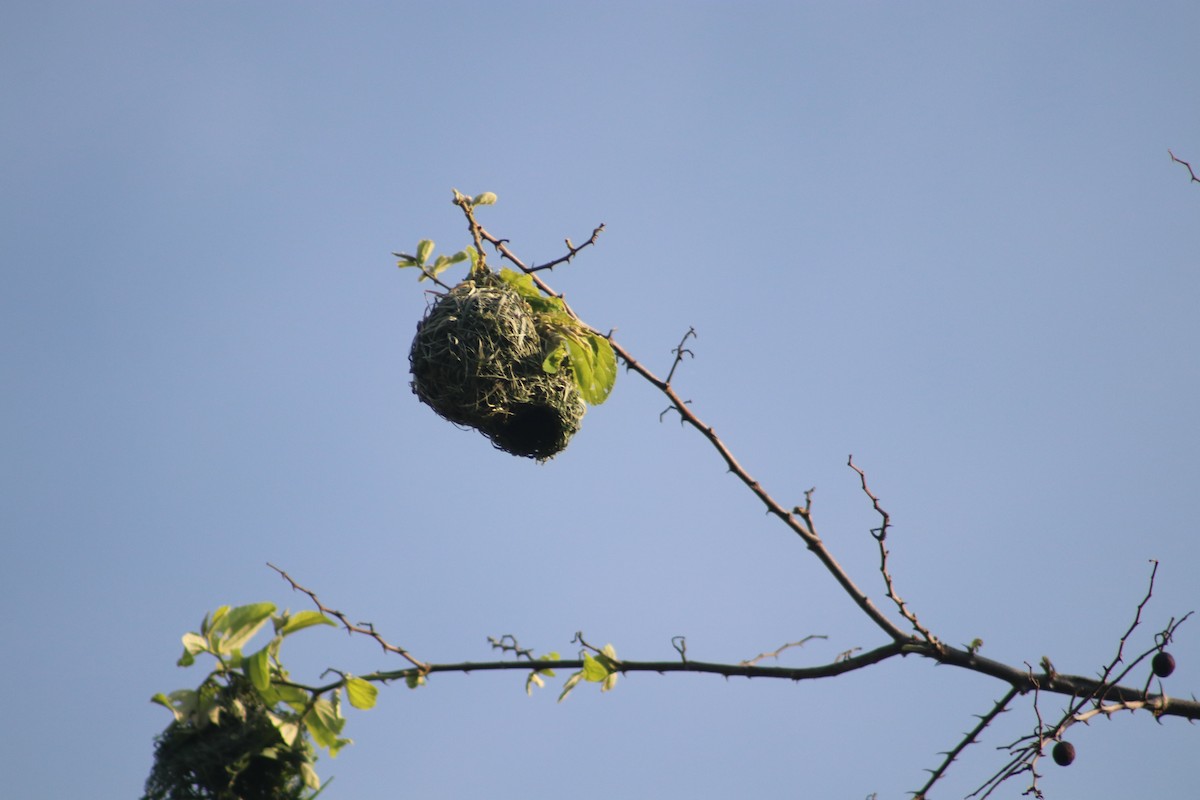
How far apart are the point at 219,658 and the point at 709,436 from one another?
1009 mm

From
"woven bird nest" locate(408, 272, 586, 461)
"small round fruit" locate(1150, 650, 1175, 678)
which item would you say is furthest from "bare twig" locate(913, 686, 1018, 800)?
"woven bird nest" locate(408, 272, 586, 461)

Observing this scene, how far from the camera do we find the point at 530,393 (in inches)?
139

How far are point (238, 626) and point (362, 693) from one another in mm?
241

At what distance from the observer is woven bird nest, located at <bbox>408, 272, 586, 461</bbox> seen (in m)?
3.45

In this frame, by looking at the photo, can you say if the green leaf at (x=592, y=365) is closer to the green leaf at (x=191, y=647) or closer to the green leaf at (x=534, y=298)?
the green leaf at (x=534, y=298)

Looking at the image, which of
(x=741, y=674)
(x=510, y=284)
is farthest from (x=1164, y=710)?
(x=510, y=284)

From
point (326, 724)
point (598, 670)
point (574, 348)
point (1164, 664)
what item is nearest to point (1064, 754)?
point (1164, 664)

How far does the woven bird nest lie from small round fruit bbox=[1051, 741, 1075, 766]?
1645 millimetres

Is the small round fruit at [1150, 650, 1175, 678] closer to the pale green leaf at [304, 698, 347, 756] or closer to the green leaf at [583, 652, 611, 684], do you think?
the green leaf at [583, 652, 611, 684]

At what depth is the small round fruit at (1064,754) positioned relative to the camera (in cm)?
249

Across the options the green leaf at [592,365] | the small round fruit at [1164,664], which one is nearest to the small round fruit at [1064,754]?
the small round fruit at [1164,664]

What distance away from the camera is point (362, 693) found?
6.88ft

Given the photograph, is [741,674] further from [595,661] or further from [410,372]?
[410,372]

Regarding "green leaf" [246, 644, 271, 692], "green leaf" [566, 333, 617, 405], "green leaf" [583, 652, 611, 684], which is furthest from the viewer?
"green leaf" [566, 333, 617, 405]
